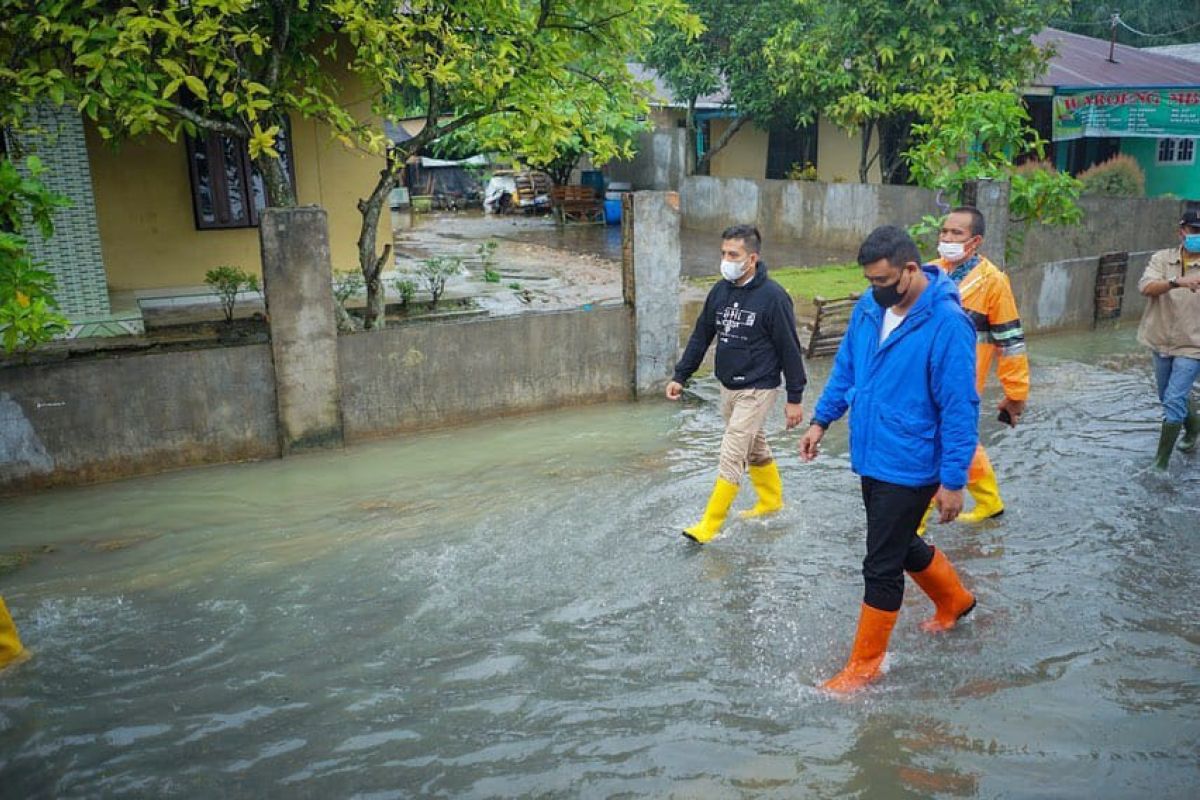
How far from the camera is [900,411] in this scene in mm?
4359

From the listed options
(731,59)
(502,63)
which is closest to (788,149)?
(731,59)

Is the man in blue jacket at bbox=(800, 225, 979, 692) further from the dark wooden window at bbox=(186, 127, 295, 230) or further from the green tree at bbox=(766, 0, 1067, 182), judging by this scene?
the green tree at bbox=(766, 0, 1067, 182)

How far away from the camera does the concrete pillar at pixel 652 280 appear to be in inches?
361

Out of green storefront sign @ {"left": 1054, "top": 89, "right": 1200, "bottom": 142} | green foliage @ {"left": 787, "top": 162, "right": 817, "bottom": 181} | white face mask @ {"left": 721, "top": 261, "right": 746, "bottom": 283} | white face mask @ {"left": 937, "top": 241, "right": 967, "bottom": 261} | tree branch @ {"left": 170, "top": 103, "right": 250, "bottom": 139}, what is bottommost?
white face mask @ {"left": 721, "top": 261, "right": 746, "bottom": 283}

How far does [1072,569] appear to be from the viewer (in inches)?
233

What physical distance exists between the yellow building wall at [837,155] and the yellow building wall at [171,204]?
42.0 ft

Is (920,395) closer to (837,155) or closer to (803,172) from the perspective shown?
(803,172)

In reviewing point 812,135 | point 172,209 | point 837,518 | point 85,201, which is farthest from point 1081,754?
point 812,135

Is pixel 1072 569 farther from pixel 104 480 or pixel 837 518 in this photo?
pixel 104 480

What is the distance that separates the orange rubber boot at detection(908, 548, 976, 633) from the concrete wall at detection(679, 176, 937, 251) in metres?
12.5

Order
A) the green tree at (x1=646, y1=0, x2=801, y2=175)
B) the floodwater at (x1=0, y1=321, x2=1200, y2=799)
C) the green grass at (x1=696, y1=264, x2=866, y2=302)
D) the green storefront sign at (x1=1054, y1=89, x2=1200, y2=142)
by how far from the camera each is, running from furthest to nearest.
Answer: the green tree at (x1=646, y1=0, x2=801, y2=175) < the green storefront sign at (x1=1054, y1=89, x2=1200, y2=142) < the green grass at (x1=696, y1=264, x2=866, y2=302) < the floodwater at (x1=0, y1=321, x2=1200, y2=799)

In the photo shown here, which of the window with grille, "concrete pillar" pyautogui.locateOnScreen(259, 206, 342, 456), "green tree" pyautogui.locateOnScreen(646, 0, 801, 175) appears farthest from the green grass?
the window with grille

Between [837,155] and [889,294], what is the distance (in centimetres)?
2054

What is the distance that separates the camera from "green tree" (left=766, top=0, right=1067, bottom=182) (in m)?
16.6
